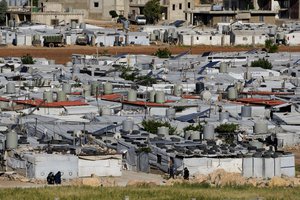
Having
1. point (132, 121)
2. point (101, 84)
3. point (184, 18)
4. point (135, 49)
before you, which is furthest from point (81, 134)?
point (184, 18)

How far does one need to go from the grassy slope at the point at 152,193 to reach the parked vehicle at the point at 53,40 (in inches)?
2246

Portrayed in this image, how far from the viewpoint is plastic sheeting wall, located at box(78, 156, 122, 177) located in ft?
122

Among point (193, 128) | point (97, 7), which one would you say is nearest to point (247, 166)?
point (193, 128)

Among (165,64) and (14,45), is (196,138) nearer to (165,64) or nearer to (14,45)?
(165,64)

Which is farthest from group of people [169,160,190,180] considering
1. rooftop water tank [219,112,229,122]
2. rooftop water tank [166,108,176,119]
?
rooftop water tank [166,108,176,119]

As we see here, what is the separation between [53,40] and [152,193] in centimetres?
5881

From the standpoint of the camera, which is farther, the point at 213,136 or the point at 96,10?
the point at 96,10

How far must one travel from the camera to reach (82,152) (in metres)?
37.9

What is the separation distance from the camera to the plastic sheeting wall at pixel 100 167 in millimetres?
37188

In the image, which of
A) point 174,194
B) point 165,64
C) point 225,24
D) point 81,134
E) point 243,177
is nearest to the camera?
point 174,194

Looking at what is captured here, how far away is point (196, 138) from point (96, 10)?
232ft

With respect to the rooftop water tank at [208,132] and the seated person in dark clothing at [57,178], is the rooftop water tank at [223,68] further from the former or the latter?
the seated person in dark clothing at [57,178]

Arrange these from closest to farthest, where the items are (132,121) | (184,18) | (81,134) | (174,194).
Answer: (174,194)
(81,134)
(132,121)
(184,18)

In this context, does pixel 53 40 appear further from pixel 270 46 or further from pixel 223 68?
pixel 223 68
